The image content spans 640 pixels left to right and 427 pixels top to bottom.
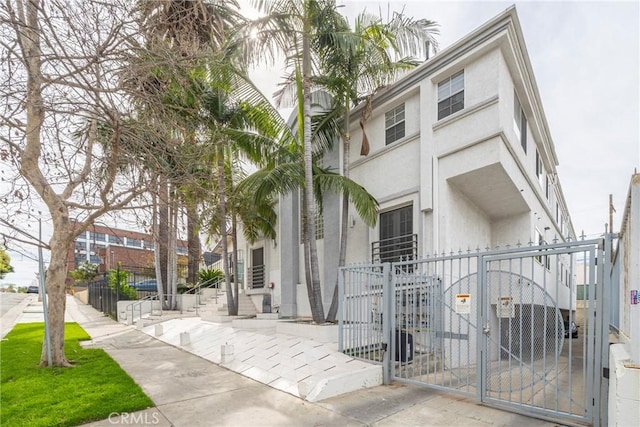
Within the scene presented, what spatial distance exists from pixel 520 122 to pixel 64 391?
13.1 meters

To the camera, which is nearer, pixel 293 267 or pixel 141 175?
pixel 141 175

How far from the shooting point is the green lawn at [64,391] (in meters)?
5.25

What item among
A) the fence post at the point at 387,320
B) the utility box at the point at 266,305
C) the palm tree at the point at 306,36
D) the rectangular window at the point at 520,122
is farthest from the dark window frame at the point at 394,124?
the utility box at the point at 266,305

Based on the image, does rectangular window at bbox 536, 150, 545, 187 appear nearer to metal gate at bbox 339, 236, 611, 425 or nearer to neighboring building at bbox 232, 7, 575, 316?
neighboring building at bbox 232, 7, 575, 316

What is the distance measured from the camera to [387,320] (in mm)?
7172

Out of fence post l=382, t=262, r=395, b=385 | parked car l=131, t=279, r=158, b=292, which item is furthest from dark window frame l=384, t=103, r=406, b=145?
parked car l=131, t=279, r=158, b=292

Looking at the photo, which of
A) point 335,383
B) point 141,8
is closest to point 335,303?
point 335,383

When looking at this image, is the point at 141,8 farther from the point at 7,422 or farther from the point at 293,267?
the point at 293,267

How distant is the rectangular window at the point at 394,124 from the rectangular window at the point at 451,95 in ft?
4.59

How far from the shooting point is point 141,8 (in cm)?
653

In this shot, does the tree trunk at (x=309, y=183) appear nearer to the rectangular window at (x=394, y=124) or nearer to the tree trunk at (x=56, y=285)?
the rectangular window at (x=394, y=124)

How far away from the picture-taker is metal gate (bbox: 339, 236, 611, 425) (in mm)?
4789

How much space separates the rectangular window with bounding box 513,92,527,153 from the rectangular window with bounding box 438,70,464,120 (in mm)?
1866

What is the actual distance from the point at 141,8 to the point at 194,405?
6738mm
